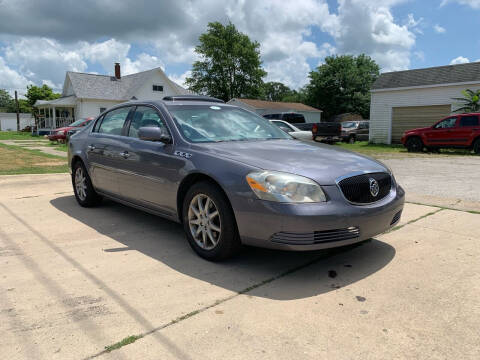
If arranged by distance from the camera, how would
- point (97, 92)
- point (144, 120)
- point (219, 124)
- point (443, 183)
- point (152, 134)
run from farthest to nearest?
point (97, 92), point (443, 183), point (144, 120), point (219, 124), point (152, 134)

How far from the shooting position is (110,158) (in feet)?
15.8

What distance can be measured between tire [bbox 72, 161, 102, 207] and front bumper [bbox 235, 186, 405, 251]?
3154mm

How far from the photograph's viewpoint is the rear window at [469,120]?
15627 millimetres

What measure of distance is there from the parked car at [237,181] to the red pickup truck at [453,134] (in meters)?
14.2

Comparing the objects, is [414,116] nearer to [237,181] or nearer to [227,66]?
[237,181]

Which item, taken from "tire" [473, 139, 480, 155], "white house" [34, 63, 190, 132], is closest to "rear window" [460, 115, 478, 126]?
"tire" [473, 139, 480, 155]

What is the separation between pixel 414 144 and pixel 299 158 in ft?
53.2

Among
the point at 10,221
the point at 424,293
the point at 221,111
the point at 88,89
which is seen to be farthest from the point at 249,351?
the point at 88,89

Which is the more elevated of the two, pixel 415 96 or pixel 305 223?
pixel 415 96

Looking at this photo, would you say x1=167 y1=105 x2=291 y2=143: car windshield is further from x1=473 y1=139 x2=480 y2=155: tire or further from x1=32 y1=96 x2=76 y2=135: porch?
x1=32 y1=96 x2=76 y2=135: porch

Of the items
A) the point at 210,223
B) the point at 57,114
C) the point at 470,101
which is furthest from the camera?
the point at 57,114

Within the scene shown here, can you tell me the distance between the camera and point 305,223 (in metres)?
2.92

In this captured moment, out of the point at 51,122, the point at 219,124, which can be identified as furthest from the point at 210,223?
the point at 51,122

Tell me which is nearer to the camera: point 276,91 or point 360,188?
point 360,188
